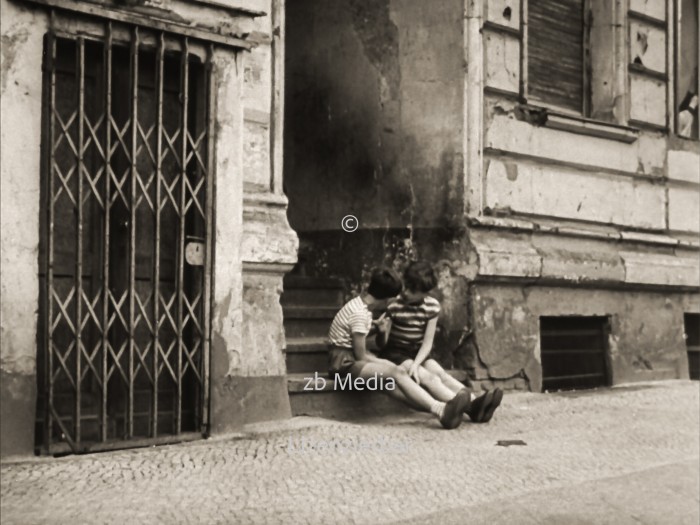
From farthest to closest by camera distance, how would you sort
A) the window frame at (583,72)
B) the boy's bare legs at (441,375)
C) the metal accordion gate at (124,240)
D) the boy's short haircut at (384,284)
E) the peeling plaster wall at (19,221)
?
the window frame at (583,72)
the boy's bare legs at (441,375)
the boy's short haircut at (384,284)
the metal accordion gate at (124,240)
the peeling plaster wall at (19,221)

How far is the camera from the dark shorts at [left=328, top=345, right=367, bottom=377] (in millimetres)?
7883

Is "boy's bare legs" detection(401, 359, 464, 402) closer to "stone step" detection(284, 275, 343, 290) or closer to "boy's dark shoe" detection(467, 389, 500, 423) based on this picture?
"boy's dark shoe" detection(467, 389, 500, 423)

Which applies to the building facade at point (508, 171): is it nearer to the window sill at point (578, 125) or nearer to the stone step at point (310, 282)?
the window sill at point (578, 125)

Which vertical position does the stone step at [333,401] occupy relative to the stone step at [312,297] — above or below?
below

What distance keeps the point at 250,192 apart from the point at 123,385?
6.00 ft

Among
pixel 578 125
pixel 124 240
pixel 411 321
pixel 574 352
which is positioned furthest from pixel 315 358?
pixel 578 125

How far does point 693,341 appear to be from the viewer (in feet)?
38.5

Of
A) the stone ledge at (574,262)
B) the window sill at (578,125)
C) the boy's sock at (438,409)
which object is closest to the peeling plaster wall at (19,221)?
the boy's sock at (438,409)

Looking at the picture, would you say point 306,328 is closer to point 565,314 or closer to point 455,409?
point 455,409

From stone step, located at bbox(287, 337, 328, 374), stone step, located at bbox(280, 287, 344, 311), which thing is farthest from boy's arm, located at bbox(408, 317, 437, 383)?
stone step, located at bbox(280, 287, 344, 311)

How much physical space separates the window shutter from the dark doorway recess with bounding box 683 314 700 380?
2.88m

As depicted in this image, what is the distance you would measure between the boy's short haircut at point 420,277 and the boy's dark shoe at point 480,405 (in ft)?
3.20

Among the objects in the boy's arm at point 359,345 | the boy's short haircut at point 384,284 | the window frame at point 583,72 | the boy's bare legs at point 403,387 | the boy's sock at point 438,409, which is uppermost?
the window frame at point 583,72

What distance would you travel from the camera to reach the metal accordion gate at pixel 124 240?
21.0ft
